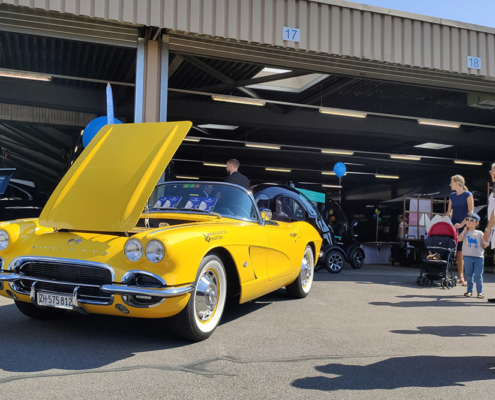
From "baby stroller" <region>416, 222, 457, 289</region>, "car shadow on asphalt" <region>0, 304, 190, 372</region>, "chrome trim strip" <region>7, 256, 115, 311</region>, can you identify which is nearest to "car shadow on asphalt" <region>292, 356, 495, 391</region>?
"car shadow on asphalt" <region>0, 304, 190, 372</region>

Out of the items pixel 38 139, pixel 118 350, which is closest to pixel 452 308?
pixel 118 350

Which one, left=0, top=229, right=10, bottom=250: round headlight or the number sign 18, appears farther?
the number sign 18

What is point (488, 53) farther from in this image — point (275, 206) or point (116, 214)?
point (116, 214)

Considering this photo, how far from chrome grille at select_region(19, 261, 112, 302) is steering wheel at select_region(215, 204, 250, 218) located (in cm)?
163

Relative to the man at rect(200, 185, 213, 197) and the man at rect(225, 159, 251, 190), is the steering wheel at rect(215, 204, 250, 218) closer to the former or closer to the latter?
the man at rect(200, 185, 213, 197)

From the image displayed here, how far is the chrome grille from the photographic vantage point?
3.69 meters

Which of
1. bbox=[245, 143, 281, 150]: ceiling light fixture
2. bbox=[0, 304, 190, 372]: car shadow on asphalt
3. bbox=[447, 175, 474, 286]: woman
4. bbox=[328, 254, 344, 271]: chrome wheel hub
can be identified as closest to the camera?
bbox=[0, 304, 190, 372]: car shadow on asphalt

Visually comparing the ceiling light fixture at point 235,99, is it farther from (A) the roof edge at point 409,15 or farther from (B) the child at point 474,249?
→ (B) the child at point 474,249

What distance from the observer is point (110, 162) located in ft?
15.7

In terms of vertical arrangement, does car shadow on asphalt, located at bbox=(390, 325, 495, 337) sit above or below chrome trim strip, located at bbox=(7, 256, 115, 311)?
below

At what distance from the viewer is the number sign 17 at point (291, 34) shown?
8.45m

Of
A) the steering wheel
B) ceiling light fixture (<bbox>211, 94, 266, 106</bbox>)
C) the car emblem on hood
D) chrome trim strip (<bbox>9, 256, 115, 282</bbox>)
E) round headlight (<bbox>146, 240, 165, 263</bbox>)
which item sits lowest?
chrome trim strip (<bbox>9, 256, 115, 282</bbox>)

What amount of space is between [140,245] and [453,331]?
3.23 meters

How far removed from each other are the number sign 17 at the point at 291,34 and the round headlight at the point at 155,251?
5939mm
